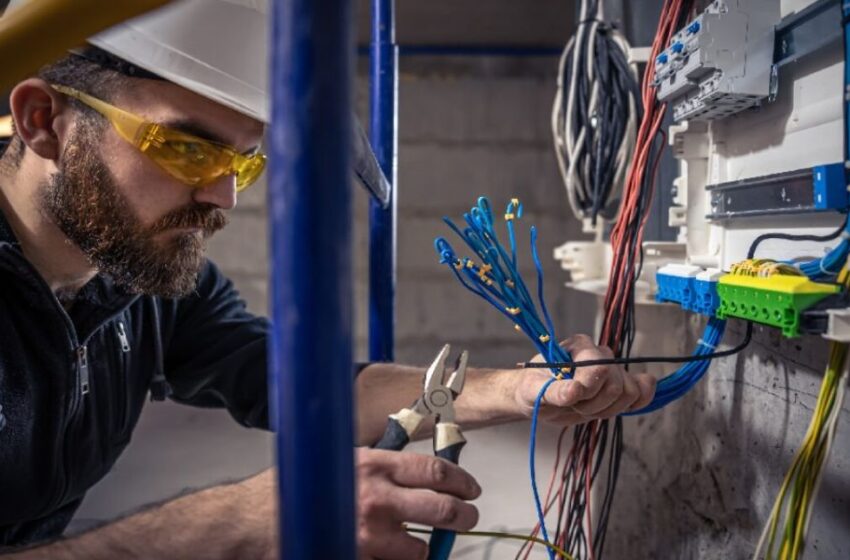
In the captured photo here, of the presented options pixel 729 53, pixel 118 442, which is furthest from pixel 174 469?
pixel 729 53

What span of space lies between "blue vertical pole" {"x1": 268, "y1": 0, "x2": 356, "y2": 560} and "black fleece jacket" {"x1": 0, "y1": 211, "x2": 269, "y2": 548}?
30.7 inches

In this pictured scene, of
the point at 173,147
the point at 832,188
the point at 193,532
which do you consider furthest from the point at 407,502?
the point at 173,147

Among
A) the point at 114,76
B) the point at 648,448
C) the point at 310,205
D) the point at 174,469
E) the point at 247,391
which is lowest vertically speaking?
the point at 174,469

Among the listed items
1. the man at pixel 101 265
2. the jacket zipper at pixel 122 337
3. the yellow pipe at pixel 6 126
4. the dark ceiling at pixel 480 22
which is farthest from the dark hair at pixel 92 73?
the dark ceiling at pixel 480 22

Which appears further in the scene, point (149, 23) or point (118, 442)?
point (118, 442)

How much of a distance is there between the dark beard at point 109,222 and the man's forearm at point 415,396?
0.35 meters

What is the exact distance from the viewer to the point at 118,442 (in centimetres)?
119

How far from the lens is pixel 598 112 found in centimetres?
124

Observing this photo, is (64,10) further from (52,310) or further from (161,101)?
(52,310)

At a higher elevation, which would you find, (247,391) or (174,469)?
(247,391)

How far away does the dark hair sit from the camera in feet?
2.90

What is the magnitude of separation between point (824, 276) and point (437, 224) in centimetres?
225

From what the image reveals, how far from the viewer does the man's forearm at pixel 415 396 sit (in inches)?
35.6

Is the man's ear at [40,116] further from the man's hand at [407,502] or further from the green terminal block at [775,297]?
the green terminal block at [775,297]
